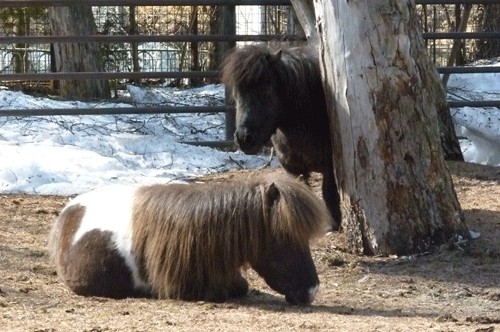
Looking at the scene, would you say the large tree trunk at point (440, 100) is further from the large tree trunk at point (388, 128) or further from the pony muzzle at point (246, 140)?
the large tree trunk at point (388, 128)

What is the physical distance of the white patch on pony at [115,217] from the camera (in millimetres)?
5047

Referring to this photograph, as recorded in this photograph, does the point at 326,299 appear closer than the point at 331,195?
Yes

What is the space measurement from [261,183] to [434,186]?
5.05 feet

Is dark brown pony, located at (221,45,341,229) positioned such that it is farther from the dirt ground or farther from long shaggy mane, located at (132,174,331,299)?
long shaggy mane, located at (132,174,331,299)

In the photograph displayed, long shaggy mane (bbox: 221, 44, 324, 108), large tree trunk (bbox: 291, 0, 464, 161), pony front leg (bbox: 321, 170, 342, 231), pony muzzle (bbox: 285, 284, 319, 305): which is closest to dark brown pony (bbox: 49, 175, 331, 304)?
pony muzzle (bbox: 285, 284, 319, 305)

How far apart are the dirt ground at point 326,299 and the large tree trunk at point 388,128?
0.19 metres

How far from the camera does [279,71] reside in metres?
6.65

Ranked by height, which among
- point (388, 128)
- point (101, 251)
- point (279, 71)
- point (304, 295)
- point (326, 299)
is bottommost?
point (326, 299)

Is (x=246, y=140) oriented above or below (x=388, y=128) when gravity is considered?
below

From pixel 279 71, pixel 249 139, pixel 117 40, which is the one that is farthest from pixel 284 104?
pixel 117 40

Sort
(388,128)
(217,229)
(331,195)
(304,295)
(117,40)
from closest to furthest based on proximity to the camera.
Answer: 1. (304,295)
2. (217,229)
3. (388,128)
4. (331,195)
5. (117,40)

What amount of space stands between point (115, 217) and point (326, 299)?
1.19 metres

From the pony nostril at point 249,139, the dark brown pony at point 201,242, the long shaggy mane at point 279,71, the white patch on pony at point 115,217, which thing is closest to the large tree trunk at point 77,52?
the long shaggy mane at point 279,71

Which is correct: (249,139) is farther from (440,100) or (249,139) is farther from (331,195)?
(440,100)
